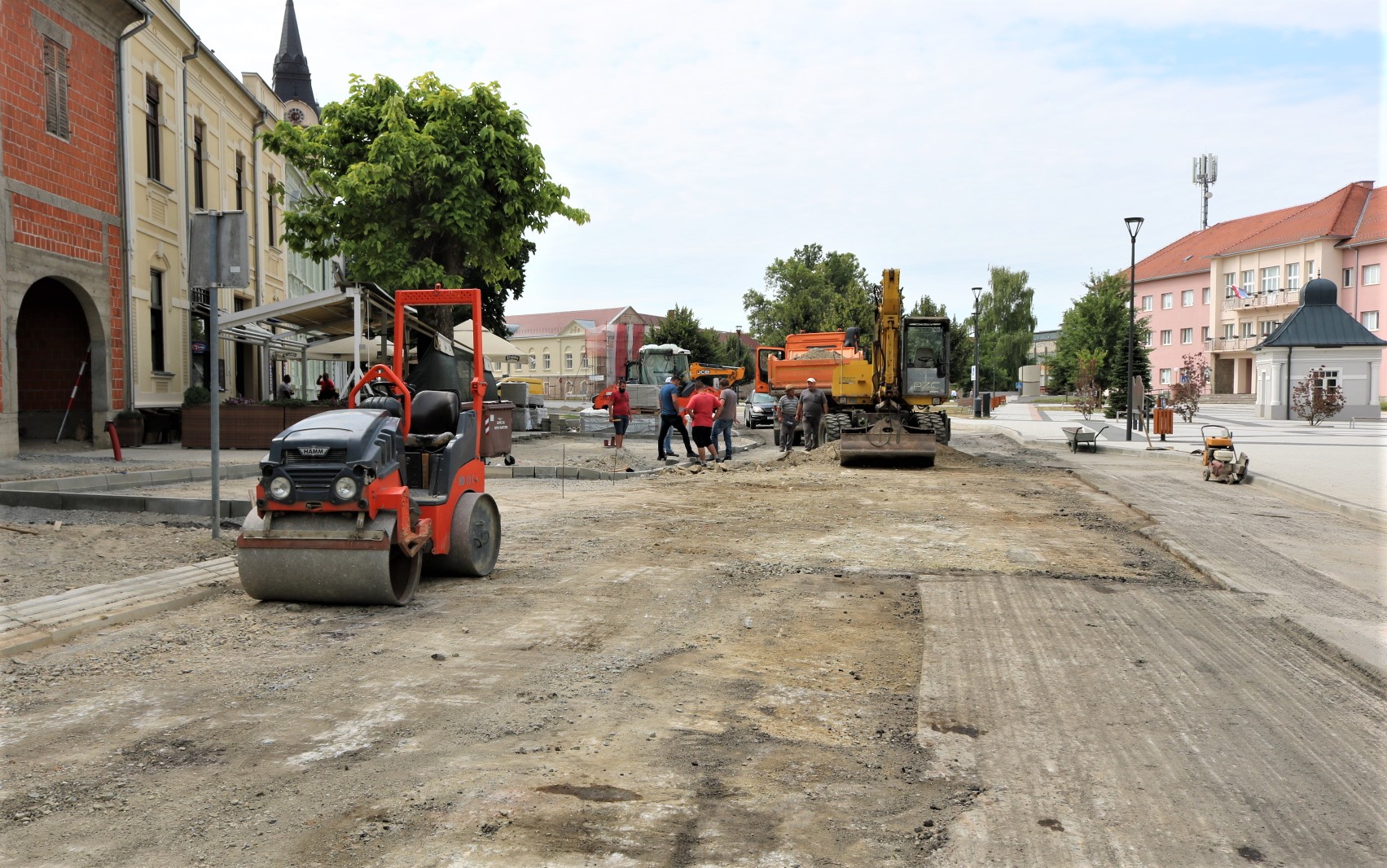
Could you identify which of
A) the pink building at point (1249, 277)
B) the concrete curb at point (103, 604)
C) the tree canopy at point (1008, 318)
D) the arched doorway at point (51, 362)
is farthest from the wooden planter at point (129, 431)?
the tree canopy at point (1008, 318)

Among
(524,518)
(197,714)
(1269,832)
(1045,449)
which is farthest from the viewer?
(1045,449)

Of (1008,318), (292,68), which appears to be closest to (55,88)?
(292,68)

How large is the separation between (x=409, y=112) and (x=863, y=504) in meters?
16.0

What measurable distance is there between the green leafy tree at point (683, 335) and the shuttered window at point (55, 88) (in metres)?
69.7

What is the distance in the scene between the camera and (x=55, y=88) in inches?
698

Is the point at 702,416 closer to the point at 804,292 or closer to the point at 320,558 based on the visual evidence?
the point at 320,558

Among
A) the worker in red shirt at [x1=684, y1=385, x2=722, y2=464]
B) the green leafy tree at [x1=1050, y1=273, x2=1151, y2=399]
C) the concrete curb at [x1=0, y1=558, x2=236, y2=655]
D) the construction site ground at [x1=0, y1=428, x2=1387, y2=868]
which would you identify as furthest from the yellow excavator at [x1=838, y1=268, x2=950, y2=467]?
the green leafy tree at [x1=1050, y1=273, x2=1151, y2=399]

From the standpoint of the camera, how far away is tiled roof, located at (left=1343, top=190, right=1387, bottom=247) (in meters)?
62.7

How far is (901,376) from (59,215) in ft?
51.6

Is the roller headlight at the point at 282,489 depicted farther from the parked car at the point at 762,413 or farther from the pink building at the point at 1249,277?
the pink building at the point at 1249,277

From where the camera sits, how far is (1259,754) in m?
4.18

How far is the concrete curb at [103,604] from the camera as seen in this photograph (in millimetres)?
5785

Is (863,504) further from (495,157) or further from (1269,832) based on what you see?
(495,157)

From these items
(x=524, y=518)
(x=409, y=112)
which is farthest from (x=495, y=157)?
(x=524, y=518)
